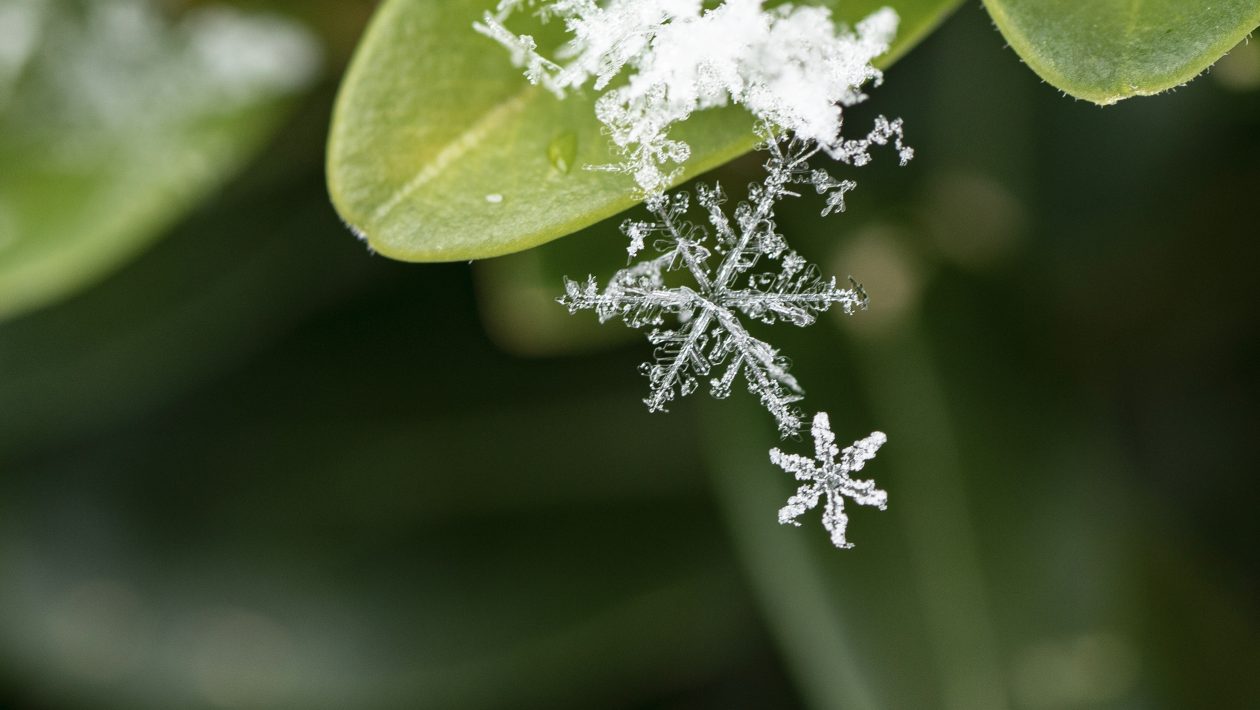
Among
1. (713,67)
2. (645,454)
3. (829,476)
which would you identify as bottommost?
(829,476)

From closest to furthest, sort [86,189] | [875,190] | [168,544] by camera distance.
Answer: [86,189] < [875,190] < [168,544]

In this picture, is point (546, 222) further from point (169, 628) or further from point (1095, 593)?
point (169, 628)

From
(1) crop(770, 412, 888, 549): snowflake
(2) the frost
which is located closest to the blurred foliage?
(1) crop(770, 412, 888, 549): snowflake

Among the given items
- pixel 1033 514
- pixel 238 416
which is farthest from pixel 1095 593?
pixel 238 416

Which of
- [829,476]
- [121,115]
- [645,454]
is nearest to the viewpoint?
[829,476]

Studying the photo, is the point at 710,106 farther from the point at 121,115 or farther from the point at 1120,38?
the point at 121,115

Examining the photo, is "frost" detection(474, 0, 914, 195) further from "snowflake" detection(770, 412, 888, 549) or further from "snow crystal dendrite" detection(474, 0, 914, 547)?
"snowflake" detection(770, 412, 888, 549)

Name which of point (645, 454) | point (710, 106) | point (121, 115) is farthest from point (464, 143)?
point (645, 454)
